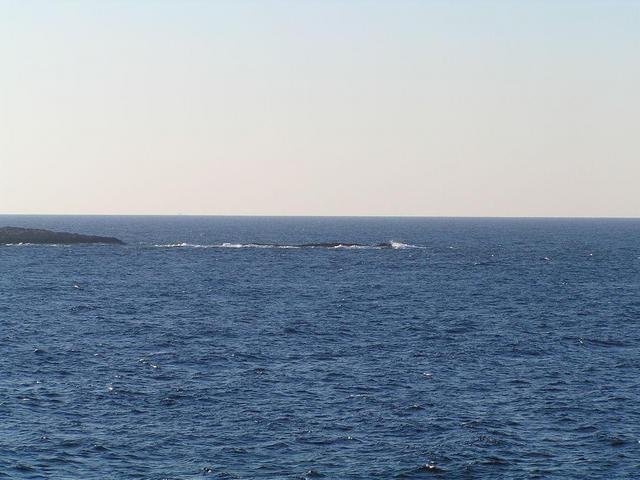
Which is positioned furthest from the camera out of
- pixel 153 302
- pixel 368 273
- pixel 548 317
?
pixel 368 273

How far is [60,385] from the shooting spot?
55.4m

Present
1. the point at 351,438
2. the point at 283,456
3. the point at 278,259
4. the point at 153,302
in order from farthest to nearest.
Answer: the point at 278,259, the point at 153,302, the point at 351,438, the point at 283,456

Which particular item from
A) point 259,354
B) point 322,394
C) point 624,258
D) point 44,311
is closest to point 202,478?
point 322,394

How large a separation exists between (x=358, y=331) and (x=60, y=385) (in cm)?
3227

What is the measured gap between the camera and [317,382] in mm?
57031

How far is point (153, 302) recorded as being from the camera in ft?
335

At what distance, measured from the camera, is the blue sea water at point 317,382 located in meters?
41.3

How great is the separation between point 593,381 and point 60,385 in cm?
3684

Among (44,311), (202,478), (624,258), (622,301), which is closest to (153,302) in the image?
(44,311)

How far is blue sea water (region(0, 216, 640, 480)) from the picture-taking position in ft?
136

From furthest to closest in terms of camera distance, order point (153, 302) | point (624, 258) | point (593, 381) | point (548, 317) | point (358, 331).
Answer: point (624, 258) < point (153, 302) < point (548, 317) < point (358, 331) < point (593, 381)

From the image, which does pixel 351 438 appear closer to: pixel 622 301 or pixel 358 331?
pixel 358 331

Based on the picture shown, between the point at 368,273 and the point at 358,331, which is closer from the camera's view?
the point at 358,331

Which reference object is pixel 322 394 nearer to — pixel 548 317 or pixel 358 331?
pixel 358 331
